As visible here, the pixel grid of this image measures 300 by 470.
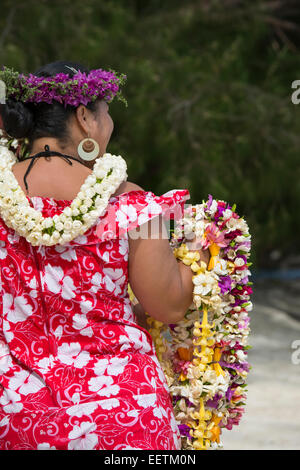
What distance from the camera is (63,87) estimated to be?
5.38 ft

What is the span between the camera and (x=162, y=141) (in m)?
6.34

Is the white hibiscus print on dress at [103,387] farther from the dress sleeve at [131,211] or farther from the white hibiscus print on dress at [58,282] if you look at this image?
the dress sleeve at [131,211]

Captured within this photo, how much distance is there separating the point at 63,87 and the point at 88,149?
15cm

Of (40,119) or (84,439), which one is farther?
(40,119)

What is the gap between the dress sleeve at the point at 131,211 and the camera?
63.7 inches

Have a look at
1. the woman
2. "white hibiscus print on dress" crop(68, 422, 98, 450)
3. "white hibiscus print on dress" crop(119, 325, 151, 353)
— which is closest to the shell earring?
the woman

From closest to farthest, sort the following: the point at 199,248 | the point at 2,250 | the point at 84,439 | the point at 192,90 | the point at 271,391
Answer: the point at 84,439, the point at 2,250, the point at 199,248, the point at 271,391, the point at 192,90

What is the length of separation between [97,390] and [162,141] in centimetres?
489

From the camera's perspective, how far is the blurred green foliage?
588cm

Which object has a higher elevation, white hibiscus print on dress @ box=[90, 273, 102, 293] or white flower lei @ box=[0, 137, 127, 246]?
white flower lei @ box=[0, 137, 127, 246]

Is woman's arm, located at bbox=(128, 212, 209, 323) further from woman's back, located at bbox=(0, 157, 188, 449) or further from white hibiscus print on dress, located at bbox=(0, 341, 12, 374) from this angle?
white hibiscus print on dress, located at bbox=(0, 341, 12, 374)

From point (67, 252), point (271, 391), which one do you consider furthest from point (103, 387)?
point (271, 391)

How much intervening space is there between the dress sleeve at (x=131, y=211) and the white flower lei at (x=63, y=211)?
0.10 ft

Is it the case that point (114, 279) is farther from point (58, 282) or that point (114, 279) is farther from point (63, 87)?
point (63, 87)
